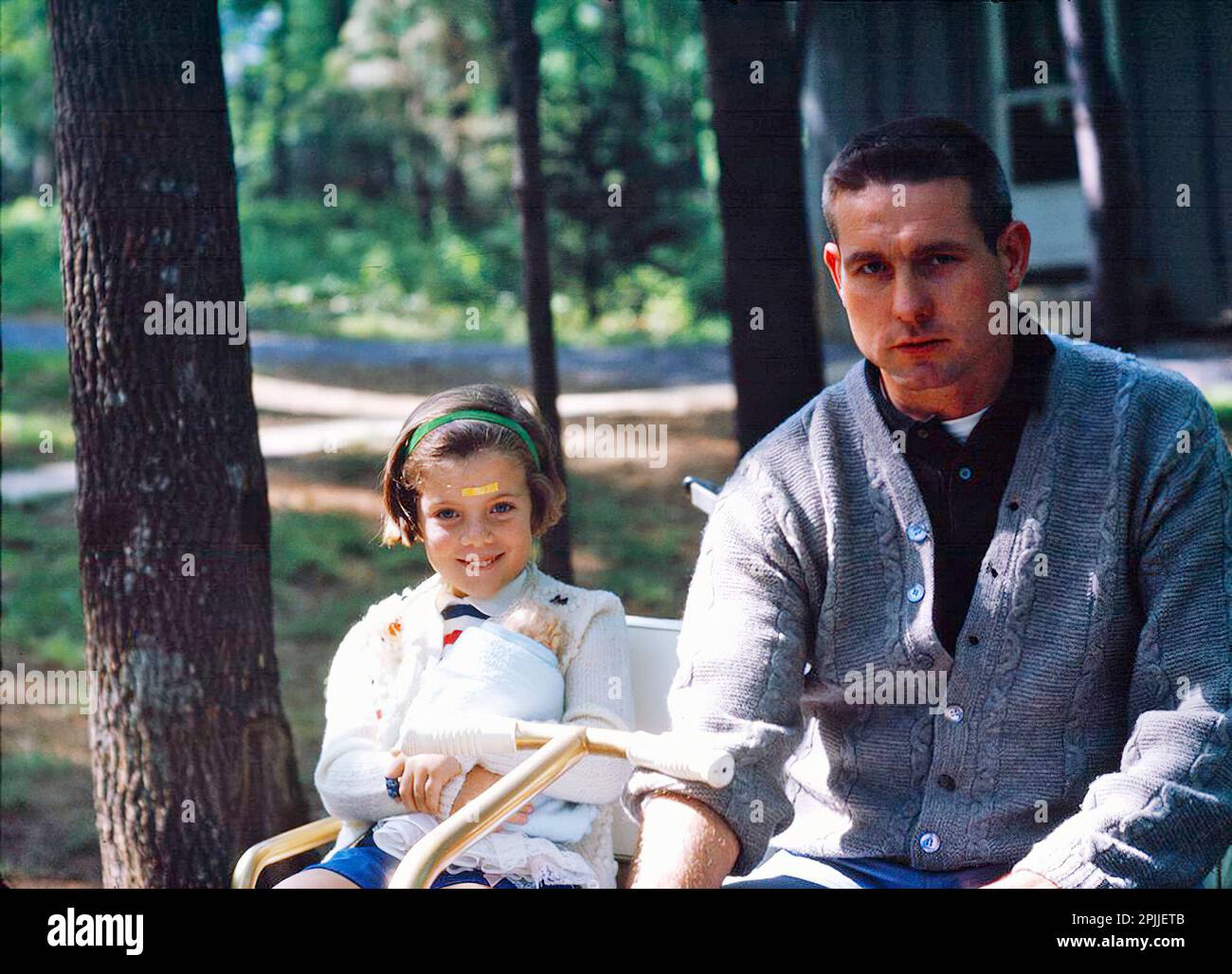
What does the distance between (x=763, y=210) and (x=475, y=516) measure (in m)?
1.54

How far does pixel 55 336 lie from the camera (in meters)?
9.26

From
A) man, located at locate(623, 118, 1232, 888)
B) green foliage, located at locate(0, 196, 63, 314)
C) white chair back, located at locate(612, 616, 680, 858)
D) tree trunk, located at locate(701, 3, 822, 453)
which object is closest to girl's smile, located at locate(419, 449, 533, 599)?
white chair back, located at locate(612, 616, 680, 858)

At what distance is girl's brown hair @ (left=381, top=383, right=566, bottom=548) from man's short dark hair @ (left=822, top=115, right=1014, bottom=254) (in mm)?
763

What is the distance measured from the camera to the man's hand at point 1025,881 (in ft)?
7.26

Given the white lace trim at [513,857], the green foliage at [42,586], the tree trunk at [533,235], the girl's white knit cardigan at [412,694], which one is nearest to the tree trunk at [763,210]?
the tree trunk at [533,235]

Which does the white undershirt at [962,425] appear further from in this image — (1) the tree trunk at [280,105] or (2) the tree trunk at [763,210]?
(1) the tree trunk at [280,105]

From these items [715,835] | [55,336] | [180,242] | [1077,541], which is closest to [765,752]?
[715,835]

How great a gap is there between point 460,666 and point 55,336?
24.3 ft

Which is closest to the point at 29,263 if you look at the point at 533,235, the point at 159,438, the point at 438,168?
the point at 438,168

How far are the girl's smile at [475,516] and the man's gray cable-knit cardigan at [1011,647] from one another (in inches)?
16.7

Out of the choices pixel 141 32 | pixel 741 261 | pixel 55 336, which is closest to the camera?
pixel 141 32

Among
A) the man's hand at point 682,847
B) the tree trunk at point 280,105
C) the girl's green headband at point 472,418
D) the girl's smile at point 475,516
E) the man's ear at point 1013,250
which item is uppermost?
the tree trunk at point 280,105

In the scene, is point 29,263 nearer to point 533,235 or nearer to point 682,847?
point 533,235
